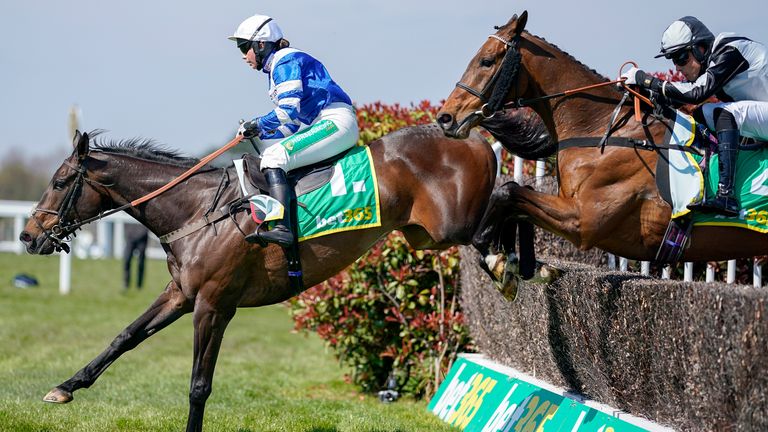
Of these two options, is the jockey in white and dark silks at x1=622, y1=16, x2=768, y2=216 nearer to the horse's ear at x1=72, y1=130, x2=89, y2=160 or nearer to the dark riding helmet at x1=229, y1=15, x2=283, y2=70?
the dark riding helmet at x1=229, y1=15, x2=283, y2=70

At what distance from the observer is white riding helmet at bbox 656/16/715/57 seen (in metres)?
4.79

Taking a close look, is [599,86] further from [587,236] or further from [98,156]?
[98,156]

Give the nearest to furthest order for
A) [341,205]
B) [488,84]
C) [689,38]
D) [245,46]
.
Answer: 1. [689,38]
2. [488,84]
3. [341,205]
4. [245,46]

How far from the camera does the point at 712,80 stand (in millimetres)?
4621

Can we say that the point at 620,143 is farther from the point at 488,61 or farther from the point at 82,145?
the point at 82,145

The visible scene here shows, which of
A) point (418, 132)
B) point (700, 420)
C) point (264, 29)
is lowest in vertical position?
point (700, 420)

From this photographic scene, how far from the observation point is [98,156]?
5914mm

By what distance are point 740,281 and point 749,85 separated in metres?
1.99

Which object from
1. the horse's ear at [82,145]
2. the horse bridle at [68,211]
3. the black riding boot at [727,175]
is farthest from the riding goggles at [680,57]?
the horse's ear at [82,145]

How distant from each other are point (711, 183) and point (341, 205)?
6.86 feet

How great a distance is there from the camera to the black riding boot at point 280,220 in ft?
17.2

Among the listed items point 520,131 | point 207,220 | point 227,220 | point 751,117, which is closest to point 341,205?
point 227,220

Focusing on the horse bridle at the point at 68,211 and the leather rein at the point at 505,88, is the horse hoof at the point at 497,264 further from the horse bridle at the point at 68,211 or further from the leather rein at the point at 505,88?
the horse bridle at the point at 68,211

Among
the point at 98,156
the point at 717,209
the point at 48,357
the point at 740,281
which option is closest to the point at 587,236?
the point at 717,209
